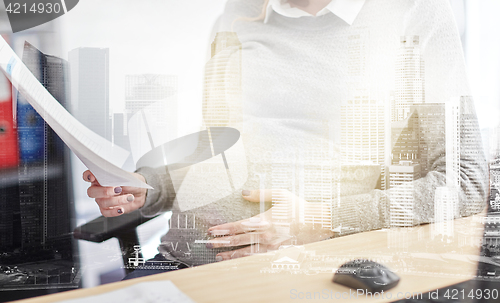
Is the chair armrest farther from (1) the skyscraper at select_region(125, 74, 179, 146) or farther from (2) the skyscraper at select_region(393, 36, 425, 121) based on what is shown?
(2) the skyscraper at select_region(393, 36, 425, 121)

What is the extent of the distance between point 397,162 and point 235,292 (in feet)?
1.64

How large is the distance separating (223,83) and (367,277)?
60 cm

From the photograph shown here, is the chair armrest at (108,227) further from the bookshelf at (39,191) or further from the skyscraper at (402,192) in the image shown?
the skyscraper at (402,192)

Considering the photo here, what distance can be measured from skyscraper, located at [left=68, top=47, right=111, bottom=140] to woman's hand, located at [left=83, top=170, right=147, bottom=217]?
0.46 feet

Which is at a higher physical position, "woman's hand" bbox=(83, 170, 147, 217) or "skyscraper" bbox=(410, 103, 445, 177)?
"skyscraper" bbox=(410, 103, 445, 177)

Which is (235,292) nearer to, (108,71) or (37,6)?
(108,71)

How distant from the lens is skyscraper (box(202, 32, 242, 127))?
889 millimetres

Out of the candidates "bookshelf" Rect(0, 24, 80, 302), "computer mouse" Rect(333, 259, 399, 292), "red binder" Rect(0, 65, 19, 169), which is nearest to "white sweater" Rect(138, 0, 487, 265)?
"computer mouse" Rect(333, 259, 399, 292)

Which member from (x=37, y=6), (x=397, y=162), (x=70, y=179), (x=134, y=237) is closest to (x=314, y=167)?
(x=397, y=162)

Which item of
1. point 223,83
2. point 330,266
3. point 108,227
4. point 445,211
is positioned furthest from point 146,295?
point 445,211

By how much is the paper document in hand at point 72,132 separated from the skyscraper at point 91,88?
0.12ft

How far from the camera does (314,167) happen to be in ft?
2.75

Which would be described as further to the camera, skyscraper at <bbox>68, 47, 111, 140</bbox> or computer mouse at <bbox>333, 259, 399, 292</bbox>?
skyscraper at <bbox>68, 47, 111, 140</bbox>

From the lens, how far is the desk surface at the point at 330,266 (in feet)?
2.43
